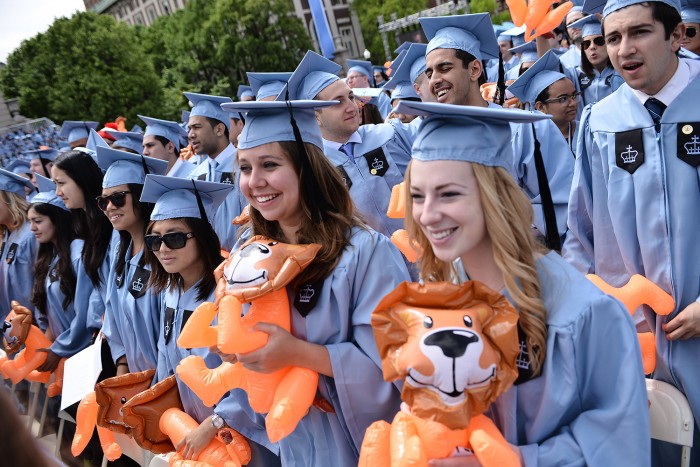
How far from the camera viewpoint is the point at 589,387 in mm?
1715

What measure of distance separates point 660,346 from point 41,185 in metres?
5.27

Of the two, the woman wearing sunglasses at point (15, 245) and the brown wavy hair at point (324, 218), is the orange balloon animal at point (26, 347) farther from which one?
the brown wavy hair at point (324, 218)

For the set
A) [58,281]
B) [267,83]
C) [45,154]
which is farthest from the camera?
[45,154]

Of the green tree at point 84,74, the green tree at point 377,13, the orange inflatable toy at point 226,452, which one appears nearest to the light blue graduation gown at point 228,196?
the orange inflatable toy at point 226,452

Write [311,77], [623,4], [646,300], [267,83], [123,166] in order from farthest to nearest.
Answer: [267,83], [311,77], [123,166], [623,4], [646,300]

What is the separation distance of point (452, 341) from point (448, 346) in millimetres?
16

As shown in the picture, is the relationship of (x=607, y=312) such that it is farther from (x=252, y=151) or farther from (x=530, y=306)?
(x=252, y=151)

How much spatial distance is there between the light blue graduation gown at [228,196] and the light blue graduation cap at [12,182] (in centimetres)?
162

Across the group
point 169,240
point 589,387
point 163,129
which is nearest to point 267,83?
point 163,129

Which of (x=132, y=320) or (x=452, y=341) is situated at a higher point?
(x=452, y=341)

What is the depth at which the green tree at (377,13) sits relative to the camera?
51.6m

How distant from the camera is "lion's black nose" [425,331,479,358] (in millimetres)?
1501

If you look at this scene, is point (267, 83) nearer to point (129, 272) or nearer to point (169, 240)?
point (129, 272)

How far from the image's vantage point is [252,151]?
8.08 ft
